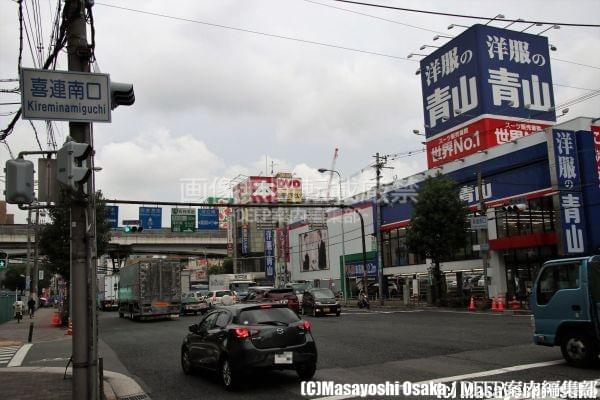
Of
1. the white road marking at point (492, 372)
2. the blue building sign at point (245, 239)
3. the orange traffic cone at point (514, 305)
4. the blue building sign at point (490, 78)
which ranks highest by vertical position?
the blue building sign at point (490, 78)

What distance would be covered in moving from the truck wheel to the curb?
791cm

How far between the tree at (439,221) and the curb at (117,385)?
2452 centimetres

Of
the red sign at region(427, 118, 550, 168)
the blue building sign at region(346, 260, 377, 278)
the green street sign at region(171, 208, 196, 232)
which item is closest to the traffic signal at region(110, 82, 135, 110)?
the green street sign at region(171, 208, 196, 232)

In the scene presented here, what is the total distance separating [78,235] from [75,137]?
1.51m

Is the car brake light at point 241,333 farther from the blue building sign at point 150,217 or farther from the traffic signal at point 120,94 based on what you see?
the blue building sign at point 150,217

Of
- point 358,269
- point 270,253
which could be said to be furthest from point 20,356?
point 270,253

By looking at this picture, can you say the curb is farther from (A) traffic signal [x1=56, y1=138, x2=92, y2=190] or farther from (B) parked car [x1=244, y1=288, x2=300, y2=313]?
(B) parked car [x1=244, y1=288, x2=300, y2=313]

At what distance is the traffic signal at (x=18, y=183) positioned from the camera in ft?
24.2

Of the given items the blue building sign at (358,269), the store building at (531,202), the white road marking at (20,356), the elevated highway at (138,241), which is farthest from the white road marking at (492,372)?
the elevated highway at (138,241)

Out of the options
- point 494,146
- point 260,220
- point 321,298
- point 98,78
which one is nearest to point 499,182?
point 494,146

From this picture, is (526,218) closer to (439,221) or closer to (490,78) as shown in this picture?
(439,221)

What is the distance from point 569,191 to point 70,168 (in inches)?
1142

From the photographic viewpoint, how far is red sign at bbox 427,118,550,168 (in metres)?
38.2

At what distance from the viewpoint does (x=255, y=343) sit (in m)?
9.78
